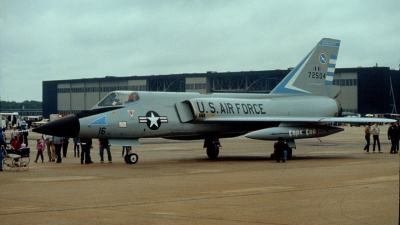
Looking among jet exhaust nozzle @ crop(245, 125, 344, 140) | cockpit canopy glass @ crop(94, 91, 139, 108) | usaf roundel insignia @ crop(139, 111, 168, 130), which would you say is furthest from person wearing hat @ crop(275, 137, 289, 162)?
cockpit canopy glass @ crop(94, 91, 139, 108)

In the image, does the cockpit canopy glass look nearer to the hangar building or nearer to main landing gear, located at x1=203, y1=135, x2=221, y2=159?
main landing gear, located at x1=203, y1=135, x2=221, y2=159

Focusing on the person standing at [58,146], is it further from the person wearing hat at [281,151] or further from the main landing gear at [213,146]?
the person wearing hat at [281,151]

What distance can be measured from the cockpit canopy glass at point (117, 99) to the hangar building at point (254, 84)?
6277 cm

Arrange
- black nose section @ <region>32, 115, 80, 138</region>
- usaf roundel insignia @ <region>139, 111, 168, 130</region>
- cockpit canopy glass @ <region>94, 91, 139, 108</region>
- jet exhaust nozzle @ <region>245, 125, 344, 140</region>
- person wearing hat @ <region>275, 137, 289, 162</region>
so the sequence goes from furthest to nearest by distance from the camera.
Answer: jet exhaust nozzle @ <region>245, 125, 344, 140</region> → person wearing hat @ <region>275, 137, 289, 162</region> → usaf roundel insignia @ <region>139, 111, 168, 130</region> → cockpit canopy glass @ <region>94, 91, 139, 108</region> → black nose section @ <region>32, 115, 80, 138</region>

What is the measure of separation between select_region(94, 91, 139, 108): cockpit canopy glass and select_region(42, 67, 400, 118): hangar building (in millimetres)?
62771

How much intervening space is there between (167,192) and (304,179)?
14.5ft

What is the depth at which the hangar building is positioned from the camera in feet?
286

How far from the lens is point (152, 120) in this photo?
22875 millimetres

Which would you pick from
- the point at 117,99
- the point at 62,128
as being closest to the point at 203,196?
the point at 62,128

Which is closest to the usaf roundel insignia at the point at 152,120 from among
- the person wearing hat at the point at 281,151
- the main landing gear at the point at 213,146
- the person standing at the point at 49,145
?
the main landing gear at the point at 213,146

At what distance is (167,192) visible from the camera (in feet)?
42.5

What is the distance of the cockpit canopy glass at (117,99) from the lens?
22.4 m

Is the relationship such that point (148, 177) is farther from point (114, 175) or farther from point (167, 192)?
point (167, 192)

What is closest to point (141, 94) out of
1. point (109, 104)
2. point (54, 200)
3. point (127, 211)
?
point (109, 104)
